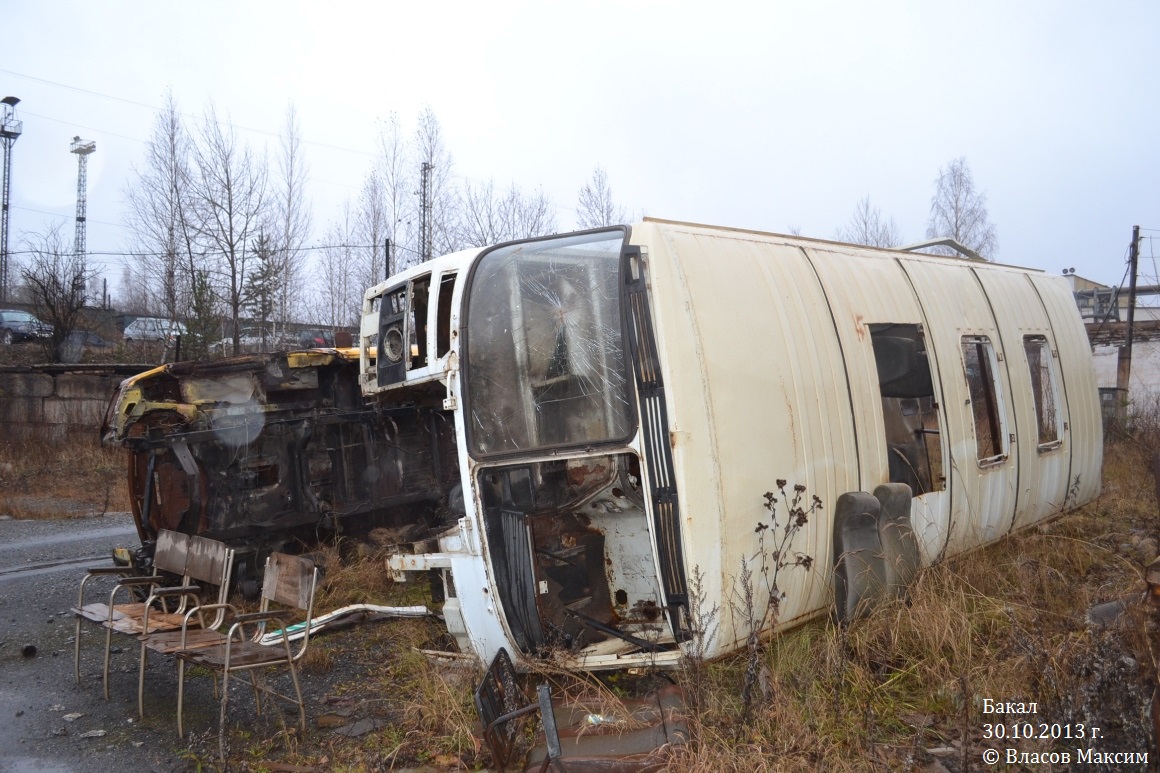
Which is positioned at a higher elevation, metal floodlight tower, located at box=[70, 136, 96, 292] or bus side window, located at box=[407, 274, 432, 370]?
metal floodlight tower, located at box=[70, 136, 96, 292]

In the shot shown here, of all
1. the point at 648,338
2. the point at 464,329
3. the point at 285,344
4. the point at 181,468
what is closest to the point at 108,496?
the point at 181,468

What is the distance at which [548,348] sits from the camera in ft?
14.8

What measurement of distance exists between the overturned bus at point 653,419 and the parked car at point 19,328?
16328 mm

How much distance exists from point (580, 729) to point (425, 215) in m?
20.0

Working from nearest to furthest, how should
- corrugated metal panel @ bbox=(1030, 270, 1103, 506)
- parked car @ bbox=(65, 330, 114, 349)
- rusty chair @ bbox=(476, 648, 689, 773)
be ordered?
rusty chair @ bbox=(476, 648, 689, 773) < corrugated metal panel @ bbox=(1030, 270, 1103, 506) < parked car @ bbox=(65, 330, 114, 349)

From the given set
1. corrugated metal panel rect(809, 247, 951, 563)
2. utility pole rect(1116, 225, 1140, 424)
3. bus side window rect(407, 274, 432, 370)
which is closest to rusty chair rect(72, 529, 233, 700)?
bus side window rect(407, 274, 432, 370)

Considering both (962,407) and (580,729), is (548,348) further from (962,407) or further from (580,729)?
(962,407)

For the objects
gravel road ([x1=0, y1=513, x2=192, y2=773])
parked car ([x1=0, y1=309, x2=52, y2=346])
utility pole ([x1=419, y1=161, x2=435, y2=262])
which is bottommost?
→ gravel road ([x1=0, y1=513, x2=192, y2=773])

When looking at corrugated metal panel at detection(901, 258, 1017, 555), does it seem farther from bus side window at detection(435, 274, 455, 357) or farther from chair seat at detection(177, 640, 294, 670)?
chair seat at detection(177, 640, 294, 670)

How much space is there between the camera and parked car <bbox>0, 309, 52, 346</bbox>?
1873 centimetres

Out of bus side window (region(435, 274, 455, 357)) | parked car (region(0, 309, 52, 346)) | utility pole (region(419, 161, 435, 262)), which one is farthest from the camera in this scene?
utility pole (region(419, 161, 435, 262))

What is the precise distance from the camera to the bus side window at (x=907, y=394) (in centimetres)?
569

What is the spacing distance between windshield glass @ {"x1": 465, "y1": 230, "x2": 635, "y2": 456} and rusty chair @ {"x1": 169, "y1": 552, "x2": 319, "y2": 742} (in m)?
1.38

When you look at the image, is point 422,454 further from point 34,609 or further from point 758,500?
point 758,500
